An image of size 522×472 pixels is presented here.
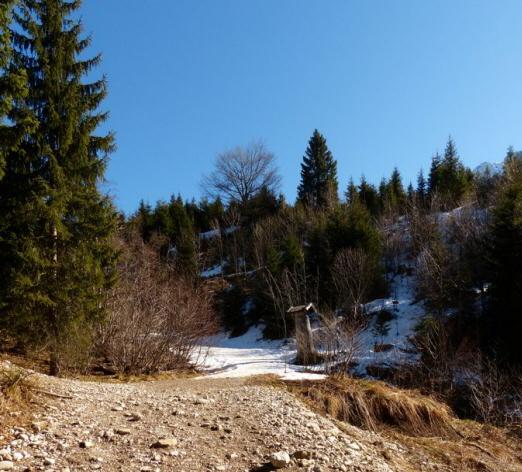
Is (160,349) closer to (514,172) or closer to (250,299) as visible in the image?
(250,299)

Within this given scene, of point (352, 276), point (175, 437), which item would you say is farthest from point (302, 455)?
point (352, 276)

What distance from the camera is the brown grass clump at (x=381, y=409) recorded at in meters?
8.31

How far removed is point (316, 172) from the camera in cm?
4506

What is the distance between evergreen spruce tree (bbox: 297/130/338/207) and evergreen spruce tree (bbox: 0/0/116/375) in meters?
35.5

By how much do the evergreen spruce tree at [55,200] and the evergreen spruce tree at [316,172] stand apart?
116ft

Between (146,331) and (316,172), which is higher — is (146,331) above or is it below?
below

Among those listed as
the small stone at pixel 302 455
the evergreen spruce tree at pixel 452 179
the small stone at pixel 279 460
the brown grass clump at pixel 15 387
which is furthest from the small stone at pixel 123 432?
the evergreen spruce tree at pixel 452 179

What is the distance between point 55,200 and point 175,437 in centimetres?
629

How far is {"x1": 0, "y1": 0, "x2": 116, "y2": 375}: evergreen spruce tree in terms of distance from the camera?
827cm

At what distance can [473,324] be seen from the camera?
18.7m

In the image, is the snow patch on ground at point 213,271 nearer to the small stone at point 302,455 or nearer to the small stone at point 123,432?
the small stone at point 123,432

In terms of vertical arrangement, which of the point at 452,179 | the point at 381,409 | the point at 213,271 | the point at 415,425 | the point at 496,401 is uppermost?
the point at 452,179

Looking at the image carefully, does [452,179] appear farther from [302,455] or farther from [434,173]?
[302,455]

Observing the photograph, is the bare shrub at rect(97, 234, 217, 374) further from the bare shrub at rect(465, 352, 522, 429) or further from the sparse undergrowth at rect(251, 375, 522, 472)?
the bare shrub at rect(465, 352, 522, 429)
